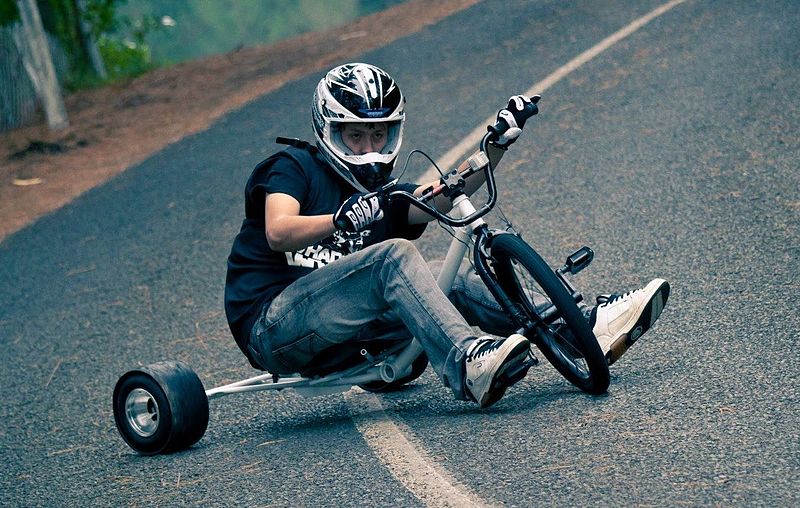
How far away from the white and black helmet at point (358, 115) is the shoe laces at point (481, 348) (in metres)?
0.97

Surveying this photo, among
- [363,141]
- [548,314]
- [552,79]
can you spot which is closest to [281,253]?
[363,141]

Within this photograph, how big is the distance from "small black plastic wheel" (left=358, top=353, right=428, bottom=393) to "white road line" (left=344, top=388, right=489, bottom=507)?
6 centimetres

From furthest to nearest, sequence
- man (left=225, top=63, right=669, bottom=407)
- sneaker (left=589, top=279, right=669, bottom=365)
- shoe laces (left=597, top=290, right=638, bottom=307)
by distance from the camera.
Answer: shoe laces (left=597, top=290, right=638, bottom=307), sneaker (left=589, top=279, right=669, bottom=365), man (left=225, top=63, right=669, bottom=407)

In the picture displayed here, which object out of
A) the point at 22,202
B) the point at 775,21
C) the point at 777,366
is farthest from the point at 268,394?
the point at 775,21

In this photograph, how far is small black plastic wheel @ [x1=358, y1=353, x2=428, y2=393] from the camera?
225 inches

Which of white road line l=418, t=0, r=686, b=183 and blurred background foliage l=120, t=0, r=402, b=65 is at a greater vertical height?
white road line l=418, t=0, r=686, b=183

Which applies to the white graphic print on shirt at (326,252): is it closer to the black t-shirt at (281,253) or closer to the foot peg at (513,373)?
the black t-shirt at (281,253)

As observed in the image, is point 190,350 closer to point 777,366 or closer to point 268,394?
point 268,394

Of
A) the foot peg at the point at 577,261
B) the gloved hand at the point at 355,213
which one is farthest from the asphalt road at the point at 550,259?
the gloved hand at the point at 355,213

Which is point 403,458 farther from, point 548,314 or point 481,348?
point 548,314

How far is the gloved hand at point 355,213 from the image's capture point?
4621 millimetres

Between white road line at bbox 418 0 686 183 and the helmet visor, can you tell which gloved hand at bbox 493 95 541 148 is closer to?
the helmet visor

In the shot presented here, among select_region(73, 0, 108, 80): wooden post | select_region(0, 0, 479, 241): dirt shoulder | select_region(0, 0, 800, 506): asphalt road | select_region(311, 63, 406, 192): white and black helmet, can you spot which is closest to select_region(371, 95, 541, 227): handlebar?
select_region(311, 63, 406, 192): white and black helmet

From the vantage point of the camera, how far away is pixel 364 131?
17.4ft
